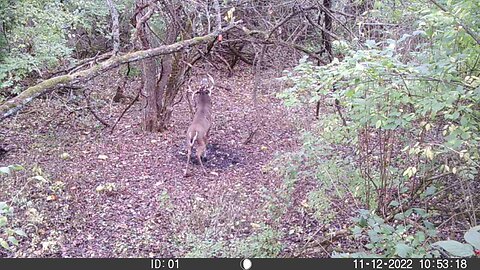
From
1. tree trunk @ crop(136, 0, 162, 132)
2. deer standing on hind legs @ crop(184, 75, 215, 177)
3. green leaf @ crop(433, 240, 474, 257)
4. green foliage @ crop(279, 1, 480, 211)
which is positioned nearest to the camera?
green leaf @ crop(433, 240, 474, 257)

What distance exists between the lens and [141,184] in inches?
251

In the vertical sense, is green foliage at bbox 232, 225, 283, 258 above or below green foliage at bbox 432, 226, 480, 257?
below

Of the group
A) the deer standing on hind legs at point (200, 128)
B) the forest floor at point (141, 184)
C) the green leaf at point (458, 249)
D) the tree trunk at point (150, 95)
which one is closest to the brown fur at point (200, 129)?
the deer standing on hind legs at point (200, 128)

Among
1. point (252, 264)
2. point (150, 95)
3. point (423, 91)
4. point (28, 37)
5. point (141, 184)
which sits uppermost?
point (28, 37)

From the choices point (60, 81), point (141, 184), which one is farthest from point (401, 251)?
point (141, 184)

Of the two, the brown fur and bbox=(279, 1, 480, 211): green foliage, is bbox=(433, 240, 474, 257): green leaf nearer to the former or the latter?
bbox=(279, 1, 480, 211): green foliage

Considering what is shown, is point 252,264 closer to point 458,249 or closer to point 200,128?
point 458,249

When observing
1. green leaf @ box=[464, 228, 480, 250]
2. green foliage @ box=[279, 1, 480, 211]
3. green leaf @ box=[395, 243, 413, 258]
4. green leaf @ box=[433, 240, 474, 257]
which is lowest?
green leaf @ box=[395, 243, 413, 258]

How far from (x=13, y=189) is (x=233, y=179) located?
2806mm

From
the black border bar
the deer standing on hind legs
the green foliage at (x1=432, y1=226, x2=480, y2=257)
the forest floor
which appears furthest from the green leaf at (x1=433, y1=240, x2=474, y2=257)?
the deer standing on hind legs

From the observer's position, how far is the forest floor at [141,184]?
479 centimetres

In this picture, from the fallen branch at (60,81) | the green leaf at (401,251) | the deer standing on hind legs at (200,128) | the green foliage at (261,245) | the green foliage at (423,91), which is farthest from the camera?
the deer standing on hind legs at (200,128)

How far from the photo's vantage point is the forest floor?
4789 millimetres

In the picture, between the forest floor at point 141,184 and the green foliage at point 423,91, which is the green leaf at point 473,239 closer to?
the green foliage at point 423,91
